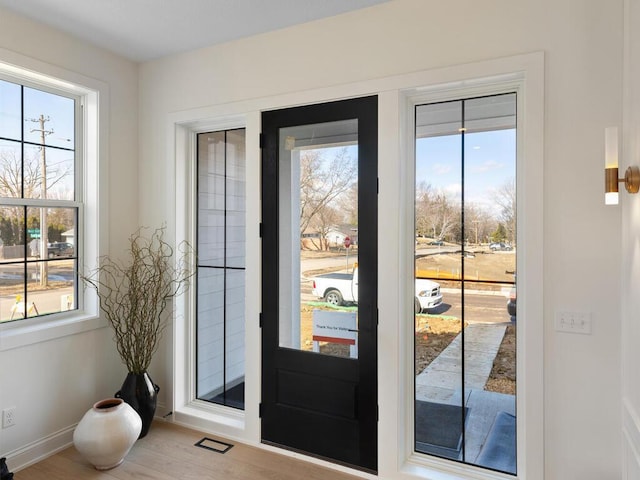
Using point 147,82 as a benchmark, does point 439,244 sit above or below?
below

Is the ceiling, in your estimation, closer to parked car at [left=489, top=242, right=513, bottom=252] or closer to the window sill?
parked car at [left=489, top=242, right=513, bottom=252]

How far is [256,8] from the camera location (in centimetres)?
239

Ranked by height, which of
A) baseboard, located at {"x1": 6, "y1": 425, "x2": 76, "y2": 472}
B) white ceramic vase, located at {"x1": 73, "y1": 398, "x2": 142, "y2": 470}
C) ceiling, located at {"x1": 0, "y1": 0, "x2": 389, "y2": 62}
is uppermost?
ceiling, located at {"x1": 0, "y1": 0, "x2": 389, "y2": 62}

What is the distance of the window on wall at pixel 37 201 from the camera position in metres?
2.56

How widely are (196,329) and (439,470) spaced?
1970mm

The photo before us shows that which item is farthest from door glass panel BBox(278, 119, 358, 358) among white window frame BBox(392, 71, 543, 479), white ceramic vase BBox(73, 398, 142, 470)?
white ceramic vase BBox(73, 398, 142, 470)

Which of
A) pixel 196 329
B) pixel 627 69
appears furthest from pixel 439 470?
pixel 627 69

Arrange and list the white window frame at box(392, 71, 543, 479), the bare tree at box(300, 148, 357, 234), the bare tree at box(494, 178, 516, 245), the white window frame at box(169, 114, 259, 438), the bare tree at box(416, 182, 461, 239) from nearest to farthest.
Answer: the white window frame at box(392, 71, 543, 479), the bare tree at box(494, 178, 516, 245), the bare tree at box(416, 182, 461, 239), the bare tree at box(300, 148, 357, 234), the white window frame at box(169, 114, 259, 438)

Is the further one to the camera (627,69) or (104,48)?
(104,48)

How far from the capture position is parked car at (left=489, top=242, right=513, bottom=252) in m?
2.22

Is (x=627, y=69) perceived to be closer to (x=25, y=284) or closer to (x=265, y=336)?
(x=265, y=336)

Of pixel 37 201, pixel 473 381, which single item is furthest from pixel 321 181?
pixel 37 201

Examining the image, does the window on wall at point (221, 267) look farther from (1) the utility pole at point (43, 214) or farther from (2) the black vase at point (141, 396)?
(1) the utility pole at point (43, 214)

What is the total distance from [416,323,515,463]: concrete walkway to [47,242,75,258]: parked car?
255 centimetres
